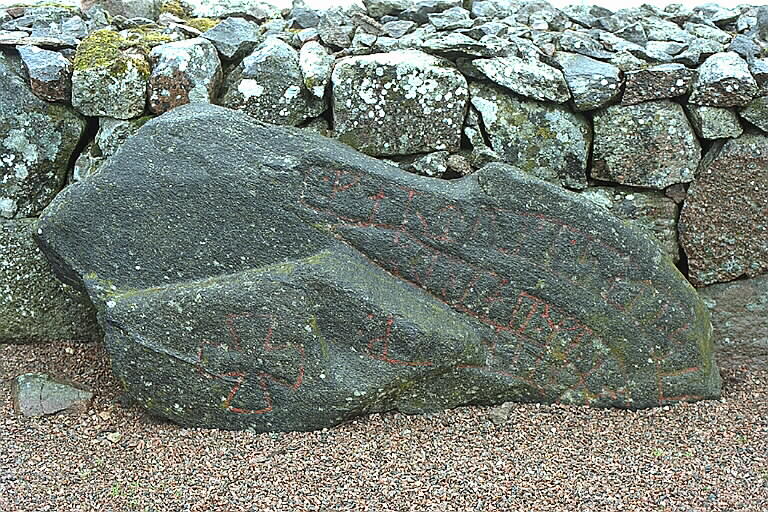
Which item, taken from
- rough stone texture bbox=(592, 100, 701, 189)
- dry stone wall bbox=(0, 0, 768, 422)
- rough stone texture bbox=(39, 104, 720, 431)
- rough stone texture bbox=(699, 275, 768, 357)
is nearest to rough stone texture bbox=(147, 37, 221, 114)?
dry stone wall bbox=(0, 0, 768, 422)

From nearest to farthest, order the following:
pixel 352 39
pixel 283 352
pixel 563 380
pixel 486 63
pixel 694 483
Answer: pixel 694 483 < pixel 283 352 < pixel 563 380 < pixel 486 63 < pixel 352 39

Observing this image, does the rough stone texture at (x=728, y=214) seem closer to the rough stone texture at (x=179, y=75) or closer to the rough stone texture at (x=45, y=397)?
the rough stone texture at (x=179, y=75)

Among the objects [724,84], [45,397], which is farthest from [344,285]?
[724,84]

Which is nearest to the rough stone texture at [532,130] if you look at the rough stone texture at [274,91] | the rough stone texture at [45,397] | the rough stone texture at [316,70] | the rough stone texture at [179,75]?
the rough stone texture at [316,70]

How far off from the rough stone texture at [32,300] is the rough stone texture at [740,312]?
152 inches

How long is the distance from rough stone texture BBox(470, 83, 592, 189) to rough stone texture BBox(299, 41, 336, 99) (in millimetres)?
877

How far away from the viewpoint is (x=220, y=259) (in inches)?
182

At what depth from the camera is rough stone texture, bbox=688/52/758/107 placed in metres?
5.03

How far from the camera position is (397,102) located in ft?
16.8

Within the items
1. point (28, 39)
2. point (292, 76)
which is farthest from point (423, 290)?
point (28, 39)

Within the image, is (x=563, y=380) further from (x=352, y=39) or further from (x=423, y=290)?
(x=352, y=39)

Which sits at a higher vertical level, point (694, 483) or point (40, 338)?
point (694, 483)

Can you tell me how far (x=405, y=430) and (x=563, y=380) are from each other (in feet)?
3.10

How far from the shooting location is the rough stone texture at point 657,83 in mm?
5086
